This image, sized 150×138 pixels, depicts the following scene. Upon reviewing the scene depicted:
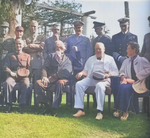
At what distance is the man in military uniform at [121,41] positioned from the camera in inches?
195

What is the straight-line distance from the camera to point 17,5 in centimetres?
535

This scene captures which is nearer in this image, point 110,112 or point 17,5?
point 110,112

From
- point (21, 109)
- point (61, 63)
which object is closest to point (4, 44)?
point (61, 63)

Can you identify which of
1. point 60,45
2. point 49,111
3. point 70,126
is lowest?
point 70,126

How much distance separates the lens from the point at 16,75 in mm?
5250

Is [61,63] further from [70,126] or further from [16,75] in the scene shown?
[70,126]

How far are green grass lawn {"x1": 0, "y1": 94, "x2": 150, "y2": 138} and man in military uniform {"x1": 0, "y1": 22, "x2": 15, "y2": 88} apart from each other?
45.1 inches

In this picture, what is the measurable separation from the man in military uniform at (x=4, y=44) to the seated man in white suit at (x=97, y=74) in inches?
65.5

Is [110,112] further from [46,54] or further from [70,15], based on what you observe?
[70,15]

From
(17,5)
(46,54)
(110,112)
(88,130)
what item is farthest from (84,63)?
(17,5)

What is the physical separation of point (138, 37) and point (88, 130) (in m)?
2.09

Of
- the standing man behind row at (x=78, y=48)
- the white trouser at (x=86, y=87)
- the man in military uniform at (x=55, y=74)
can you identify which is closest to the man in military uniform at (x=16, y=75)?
the man in military uniform at (x=55, y=74)

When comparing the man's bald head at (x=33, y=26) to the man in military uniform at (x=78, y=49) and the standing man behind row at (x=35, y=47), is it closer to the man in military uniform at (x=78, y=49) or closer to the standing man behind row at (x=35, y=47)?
the standing man behind row at (x=35, y=47)

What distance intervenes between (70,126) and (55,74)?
123cm
